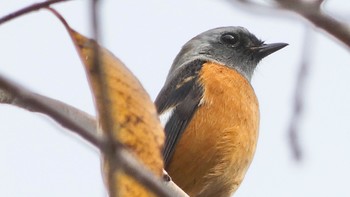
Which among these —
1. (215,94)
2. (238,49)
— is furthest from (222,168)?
(238,49)

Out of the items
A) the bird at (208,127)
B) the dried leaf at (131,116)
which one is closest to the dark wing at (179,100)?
the bird at (208,127)

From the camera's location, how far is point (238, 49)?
6.89 meters

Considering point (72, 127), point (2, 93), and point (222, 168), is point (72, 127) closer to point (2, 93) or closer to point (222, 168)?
point (2, 93)

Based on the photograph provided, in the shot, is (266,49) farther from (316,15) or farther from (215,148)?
(316,15)

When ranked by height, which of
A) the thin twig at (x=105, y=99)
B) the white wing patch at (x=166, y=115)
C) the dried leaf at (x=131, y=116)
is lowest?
the white wing patch at (x=166, y=115)

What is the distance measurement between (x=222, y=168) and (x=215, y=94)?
649 millimetres

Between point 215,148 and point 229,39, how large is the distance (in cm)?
207

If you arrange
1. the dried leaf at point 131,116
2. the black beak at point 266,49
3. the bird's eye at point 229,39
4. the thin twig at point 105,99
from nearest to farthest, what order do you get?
the thin twig at point 105,99 < the dried leaf at point 131,116 < the black beak at point 266,49 < the bird's eye at point 229,39

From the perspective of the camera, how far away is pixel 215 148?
5191 mm

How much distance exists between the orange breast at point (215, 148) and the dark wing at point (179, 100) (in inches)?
2.5

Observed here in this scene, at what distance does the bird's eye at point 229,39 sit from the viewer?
695cm

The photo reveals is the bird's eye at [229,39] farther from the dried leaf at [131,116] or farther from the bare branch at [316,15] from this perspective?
the bare branch at [316,15]

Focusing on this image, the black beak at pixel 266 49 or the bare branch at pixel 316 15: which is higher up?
the bare branch at pixel 316 15

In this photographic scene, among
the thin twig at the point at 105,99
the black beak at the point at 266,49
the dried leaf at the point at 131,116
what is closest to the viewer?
the thin twig at the point at 105,99
